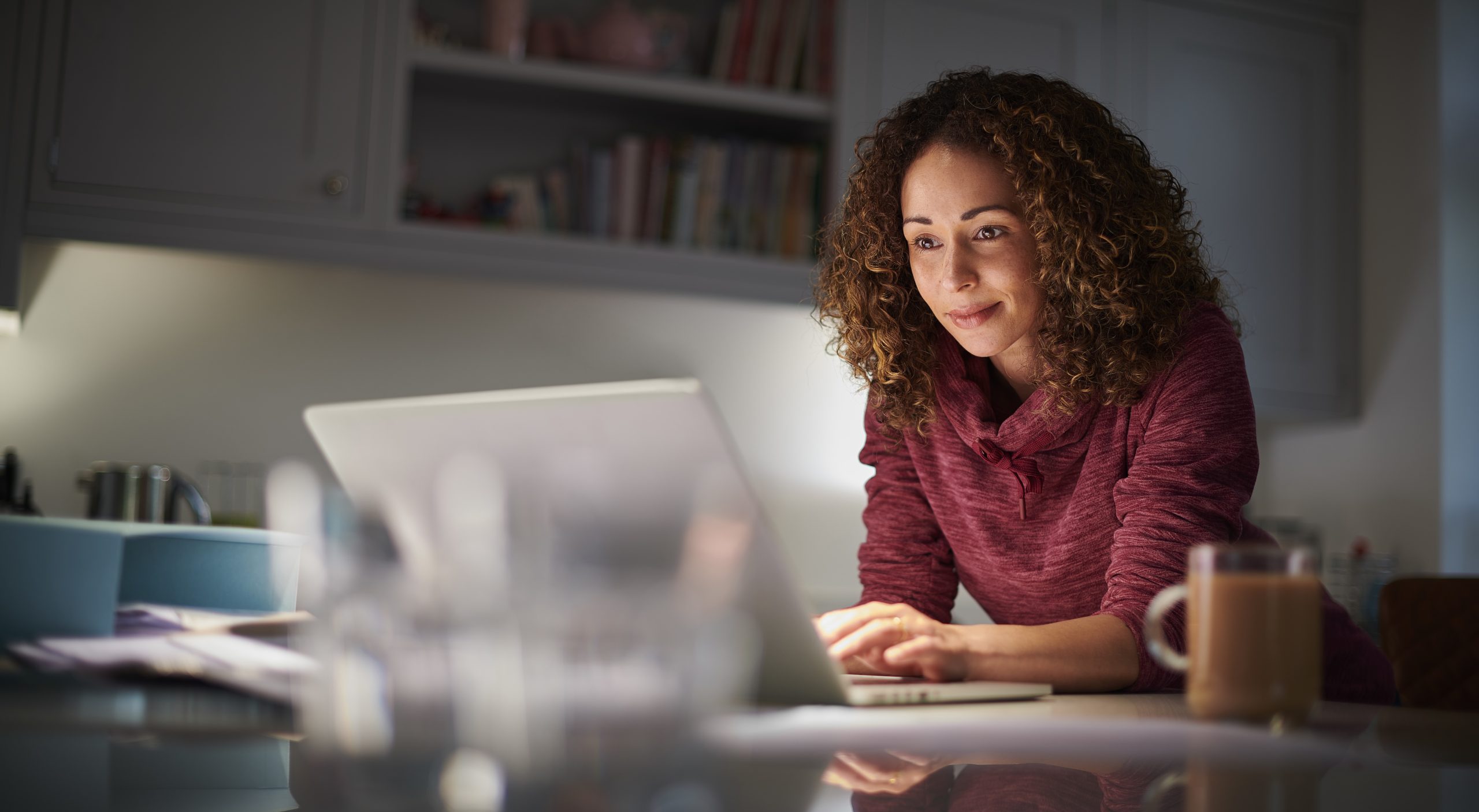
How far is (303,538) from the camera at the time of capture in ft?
3.36

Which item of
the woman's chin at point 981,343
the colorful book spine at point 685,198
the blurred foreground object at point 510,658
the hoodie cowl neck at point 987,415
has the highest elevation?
the colorful book spine at point 685,198

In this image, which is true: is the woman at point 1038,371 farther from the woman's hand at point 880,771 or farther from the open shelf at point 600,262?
the open shelf at point 600,262

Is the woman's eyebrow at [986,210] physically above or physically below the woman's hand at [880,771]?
above

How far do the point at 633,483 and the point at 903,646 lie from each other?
0.86 feet

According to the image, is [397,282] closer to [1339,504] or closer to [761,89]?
[761,89]

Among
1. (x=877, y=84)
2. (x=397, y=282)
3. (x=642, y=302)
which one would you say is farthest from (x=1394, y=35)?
(x=397, y=282)

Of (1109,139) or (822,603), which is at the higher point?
(1109,139)

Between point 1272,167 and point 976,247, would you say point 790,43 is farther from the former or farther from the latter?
point 976,247

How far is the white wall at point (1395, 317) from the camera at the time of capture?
108 inches

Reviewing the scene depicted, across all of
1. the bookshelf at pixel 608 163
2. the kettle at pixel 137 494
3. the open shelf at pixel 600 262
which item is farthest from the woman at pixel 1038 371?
the kettle at pixel 137 494

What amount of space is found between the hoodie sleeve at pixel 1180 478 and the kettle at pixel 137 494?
1.64m

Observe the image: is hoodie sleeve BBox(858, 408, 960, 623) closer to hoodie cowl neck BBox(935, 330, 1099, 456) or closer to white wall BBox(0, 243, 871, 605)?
hoodie cowl neck BBox(935, 330, 1099, 456)

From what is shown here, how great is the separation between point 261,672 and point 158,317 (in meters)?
2.02

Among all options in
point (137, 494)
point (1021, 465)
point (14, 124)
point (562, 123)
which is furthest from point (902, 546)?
point (14, 124)
